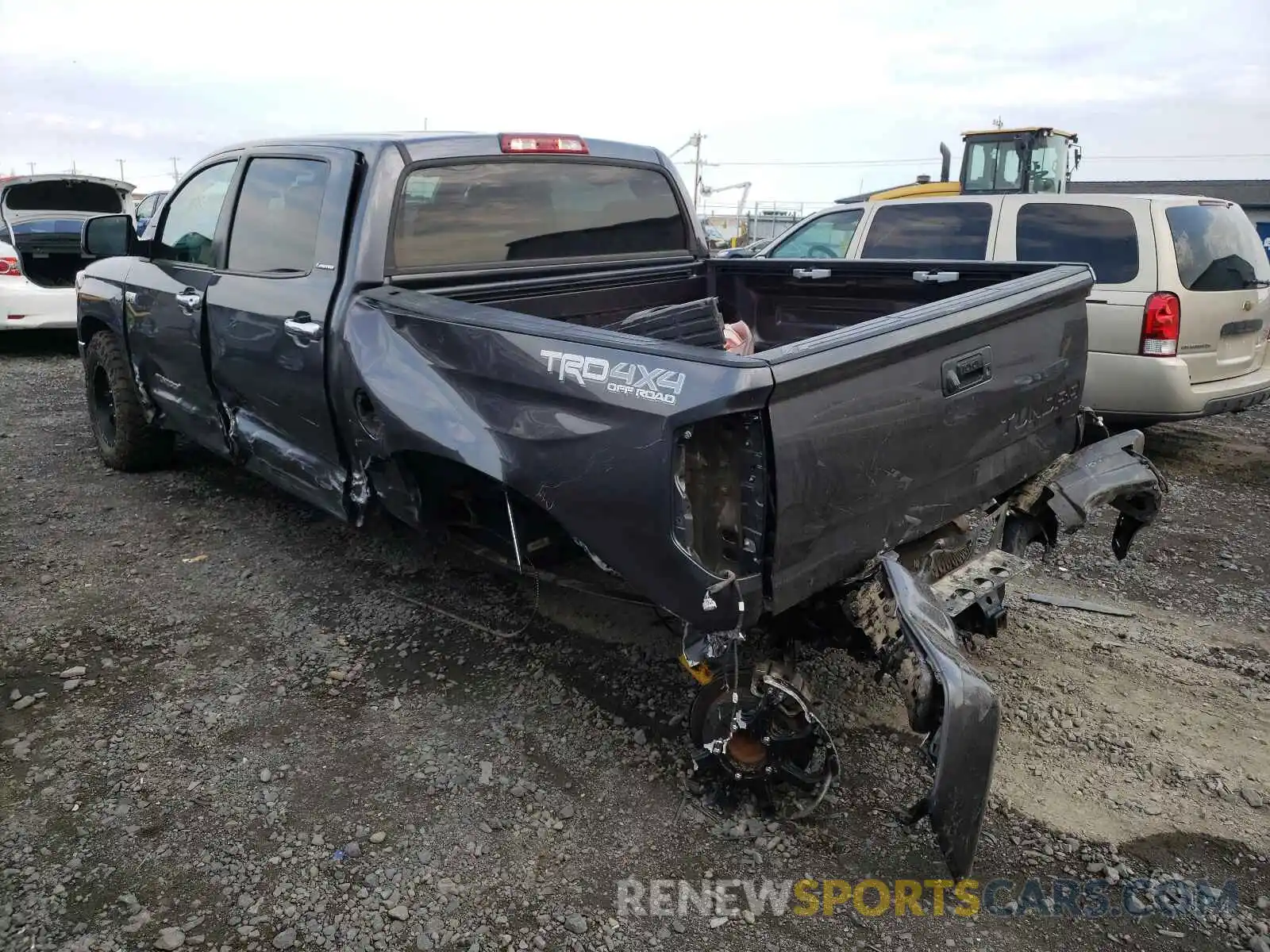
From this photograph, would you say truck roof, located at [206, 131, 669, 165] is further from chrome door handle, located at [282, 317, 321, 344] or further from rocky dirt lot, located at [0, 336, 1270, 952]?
rocky dirt lot, located at [0, 336, 1270, 952]

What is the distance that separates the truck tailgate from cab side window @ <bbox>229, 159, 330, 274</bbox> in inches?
87.3

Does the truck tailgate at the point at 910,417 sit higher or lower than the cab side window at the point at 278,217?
lower

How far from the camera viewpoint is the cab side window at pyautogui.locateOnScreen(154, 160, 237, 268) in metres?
4.45

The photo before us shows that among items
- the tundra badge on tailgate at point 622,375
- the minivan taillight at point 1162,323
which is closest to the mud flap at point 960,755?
the tundra badge on tailgate at point 622,375

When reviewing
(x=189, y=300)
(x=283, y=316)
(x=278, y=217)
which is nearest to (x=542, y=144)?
(x=278, y=217)

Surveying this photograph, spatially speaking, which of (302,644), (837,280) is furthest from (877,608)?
(302,644)

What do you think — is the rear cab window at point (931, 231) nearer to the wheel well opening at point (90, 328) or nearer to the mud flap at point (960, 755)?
the mud flap at point (960, 755)

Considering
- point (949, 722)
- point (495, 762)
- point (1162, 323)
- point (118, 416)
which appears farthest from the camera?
point (1162, 323)

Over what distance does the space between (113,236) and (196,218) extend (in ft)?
2.37

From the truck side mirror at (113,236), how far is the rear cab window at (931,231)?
5088mm

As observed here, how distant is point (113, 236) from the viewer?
503 centimetres

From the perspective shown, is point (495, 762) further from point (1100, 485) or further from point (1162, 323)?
point (1162, 323)

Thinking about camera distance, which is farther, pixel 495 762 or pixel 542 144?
pixel 542 144

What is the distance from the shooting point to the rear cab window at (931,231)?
270 inches
